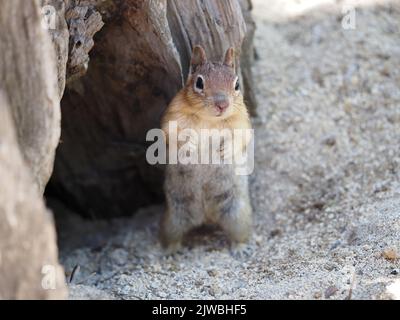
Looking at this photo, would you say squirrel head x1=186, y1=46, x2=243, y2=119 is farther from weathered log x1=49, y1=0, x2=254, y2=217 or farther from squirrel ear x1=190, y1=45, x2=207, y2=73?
weathered log x1=49, y1=0, x2=254, y2=217

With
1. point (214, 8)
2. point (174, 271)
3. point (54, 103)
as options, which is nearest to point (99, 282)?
point (174, 271)

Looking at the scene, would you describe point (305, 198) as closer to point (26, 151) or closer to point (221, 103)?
point (221, 103)

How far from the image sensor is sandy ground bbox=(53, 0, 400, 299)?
482 cm

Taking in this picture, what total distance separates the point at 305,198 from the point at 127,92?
1879 mm

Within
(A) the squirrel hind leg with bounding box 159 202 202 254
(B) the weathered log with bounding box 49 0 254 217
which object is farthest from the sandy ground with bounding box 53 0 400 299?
(B) the weathered log with bounding box 49 0 254 217

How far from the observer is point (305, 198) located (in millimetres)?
6105

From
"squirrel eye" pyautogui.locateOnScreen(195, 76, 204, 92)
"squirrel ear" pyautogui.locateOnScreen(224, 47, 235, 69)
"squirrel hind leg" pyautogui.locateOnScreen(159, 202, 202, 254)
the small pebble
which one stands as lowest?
the small pebble

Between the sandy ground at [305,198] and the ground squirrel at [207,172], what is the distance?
26 cm

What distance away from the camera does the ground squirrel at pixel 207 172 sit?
5250 mm

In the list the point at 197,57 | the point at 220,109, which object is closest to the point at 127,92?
the point at 197,57

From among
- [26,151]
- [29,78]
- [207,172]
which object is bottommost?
[207,172]

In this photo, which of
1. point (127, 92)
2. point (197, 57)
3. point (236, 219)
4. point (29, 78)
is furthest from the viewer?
point (127, 92)

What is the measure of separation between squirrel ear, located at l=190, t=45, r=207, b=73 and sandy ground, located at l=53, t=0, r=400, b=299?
4.48ft

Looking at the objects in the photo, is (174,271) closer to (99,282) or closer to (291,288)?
(99,282)
